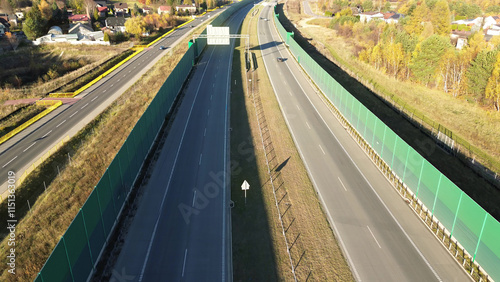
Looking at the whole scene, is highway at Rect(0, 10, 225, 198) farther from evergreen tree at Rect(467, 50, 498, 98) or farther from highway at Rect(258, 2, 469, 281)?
evergreen tree at Rect(467, 50, 498, 98)

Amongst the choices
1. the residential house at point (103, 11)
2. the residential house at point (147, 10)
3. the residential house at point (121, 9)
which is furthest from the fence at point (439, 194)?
the residential house at point (121, 9)

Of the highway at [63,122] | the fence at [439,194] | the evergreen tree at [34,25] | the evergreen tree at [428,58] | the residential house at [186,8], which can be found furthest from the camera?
the residential house at [186,8]

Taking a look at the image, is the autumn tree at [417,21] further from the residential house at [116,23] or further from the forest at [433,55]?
the residential house at [116,23]

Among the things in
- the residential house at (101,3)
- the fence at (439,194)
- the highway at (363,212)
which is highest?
the residential house at (101,3)

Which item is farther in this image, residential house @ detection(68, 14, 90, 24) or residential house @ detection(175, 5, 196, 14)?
residential house @ detection(175, 5, 196, 14)

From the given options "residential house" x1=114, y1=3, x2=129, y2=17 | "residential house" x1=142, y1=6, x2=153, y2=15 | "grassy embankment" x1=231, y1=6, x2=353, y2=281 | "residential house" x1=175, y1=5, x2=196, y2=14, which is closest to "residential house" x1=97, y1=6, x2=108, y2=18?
"residential house" x1=114, y1=3, x2=129, y2=17

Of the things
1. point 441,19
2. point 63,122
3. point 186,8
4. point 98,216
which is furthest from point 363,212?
point 186,8

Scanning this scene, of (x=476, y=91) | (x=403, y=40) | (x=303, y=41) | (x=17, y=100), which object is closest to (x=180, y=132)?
(x=17, y=100)
